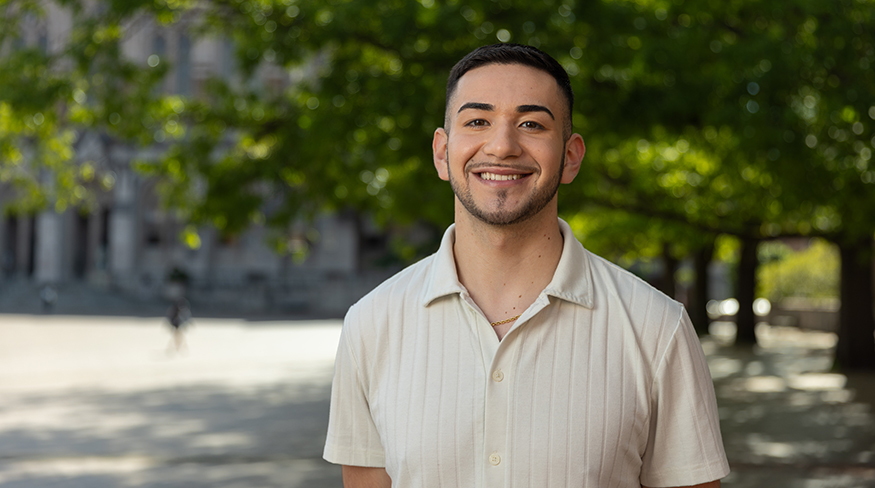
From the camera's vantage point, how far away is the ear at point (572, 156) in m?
2.25

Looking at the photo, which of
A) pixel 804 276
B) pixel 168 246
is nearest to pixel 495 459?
pixel 804 276

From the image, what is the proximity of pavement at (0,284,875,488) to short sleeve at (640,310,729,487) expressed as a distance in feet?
24.1

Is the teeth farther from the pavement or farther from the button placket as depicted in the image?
the pavement

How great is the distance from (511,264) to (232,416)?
12399 millimetres

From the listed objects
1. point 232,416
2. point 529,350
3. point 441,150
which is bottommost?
point 232,416

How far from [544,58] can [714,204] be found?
736 inches

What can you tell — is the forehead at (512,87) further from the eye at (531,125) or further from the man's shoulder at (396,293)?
the man's shoulder at (396,293)

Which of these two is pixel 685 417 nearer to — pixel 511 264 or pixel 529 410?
pixel 529 410

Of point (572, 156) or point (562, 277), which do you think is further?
point (572, 156)

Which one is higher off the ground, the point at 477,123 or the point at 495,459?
the point at 477,123

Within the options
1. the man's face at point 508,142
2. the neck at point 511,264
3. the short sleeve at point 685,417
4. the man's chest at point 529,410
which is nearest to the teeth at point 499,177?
the man's face at point 508,142

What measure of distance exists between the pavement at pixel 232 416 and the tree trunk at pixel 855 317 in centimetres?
72

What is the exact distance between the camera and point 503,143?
6.73 feet

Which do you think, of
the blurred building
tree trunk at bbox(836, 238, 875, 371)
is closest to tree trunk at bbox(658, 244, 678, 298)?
tree trunk at bbox(836, 238, 875, 371)
